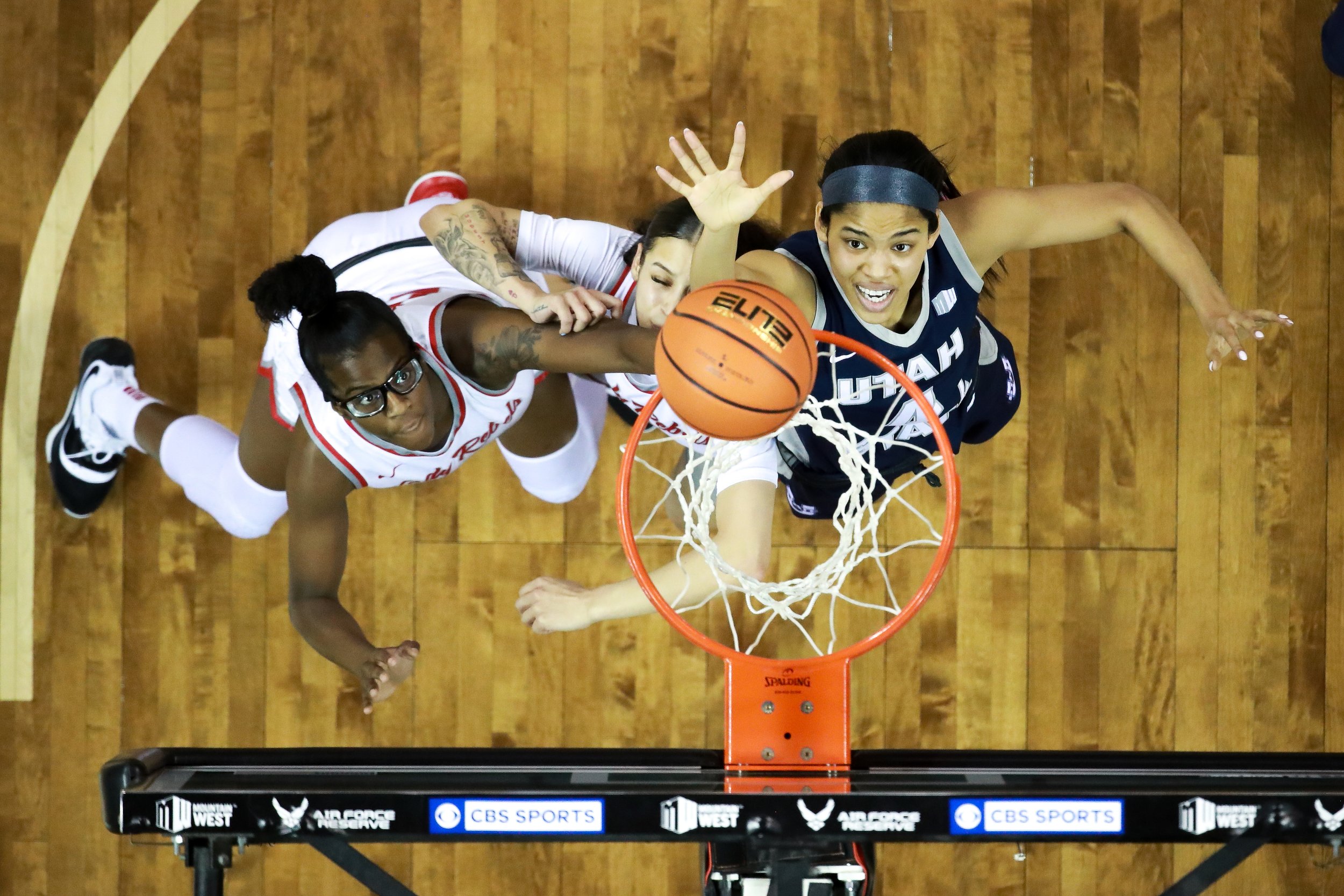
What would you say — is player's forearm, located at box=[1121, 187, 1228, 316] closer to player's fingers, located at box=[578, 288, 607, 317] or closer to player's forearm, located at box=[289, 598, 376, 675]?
player's fingers, located at box=[578, 288, 607, 317]

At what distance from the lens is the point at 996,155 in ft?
11.2

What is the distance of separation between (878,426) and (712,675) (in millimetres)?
1256

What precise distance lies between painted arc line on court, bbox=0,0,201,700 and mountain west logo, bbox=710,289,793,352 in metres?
2.61

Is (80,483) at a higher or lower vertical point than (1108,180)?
lower

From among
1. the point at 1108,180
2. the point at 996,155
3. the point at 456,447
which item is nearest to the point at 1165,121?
the point at 1108,180

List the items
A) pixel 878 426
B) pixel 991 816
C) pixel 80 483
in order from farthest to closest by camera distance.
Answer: pixel 80 483 < pixel 878 426 < pixel 991 816

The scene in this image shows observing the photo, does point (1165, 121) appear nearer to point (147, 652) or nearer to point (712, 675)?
point (712, 675)

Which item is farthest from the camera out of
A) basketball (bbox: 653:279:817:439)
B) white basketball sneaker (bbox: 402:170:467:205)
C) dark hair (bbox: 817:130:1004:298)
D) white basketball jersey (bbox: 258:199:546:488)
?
white basketball sneaker (bbox: 402:170:467:205)

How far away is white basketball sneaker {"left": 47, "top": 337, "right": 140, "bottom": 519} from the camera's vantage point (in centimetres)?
329

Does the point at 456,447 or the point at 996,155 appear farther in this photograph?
the point at 996,155

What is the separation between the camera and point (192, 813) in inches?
73.0

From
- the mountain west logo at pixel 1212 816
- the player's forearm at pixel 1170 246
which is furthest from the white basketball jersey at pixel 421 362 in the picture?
the mountain west logo at pixel 1212 816

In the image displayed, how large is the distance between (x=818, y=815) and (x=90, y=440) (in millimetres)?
2602

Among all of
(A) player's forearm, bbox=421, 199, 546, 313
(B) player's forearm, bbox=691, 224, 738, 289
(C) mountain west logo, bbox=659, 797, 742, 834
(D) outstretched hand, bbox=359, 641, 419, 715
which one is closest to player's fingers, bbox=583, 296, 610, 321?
(A) player's forearm, bbox=421, 199, 546, 313
